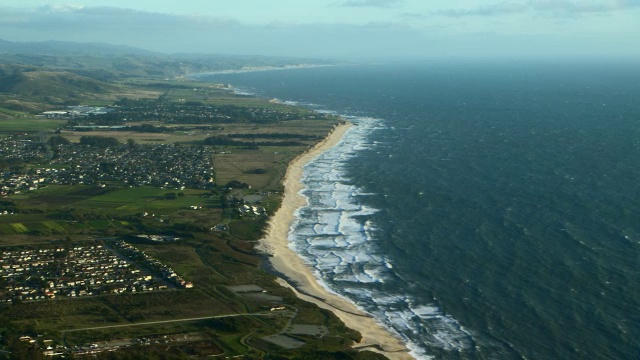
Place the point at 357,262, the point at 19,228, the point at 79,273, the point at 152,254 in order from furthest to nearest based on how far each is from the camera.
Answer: the point at 19,228 → the point at 152,254 → the point at 357,262 → the point at 79,273

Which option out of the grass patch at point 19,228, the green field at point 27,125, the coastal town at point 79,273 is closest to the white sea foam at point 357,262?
the coastal town at point 79,273

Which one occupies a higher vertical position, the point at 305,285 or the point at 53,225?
the point at 305,285

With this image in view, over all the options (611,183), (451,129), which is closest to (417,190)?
(611,183)

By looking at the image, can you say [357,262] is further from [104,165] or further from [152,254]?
[104,165]

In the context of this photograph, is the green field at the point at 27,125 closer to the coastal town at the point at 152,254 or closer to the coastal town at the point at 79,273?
the coastal town at the point at 152,254

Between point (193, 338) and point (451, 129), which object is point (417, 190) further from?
point (451, 129)

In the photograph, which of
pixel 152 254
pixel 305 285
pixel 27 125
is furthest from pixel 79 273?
pixel 27 125
